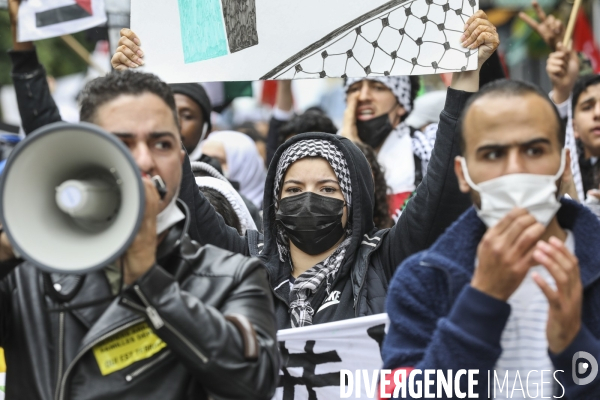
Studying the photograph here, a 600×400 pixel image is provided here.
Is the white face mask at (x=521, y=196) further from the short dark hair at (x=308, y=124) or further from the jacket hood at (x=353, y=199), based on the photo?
the short dark hair at (x=308, y=124)

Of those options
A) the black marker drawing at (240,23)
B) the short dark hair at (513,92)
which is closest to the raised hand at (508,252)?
the short dark hair at (513,92)

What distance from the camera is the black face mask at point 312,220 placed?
Answer: 3.90 metres

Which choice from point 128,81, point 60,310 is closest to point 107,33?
point 128,81

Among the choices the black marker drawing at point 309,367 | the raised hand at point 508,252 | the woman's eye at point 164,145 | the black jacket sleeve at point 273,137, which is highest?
the woman's eye at point 164,145

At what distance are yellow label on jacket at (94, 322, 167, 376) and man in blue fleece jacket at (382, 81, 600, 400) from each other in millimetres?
651

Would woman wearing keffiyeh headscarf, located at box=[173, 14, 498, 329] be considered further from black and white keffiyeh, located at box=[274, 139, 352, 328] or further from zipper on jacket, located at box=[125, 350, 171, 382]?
zipper on jacket, located at box=[125, 350, 171, 382]

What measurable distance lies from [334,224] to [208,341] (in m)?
1.66

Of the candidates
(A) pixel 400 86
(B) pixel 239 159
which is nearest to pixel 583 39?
(A) pixel 400 86

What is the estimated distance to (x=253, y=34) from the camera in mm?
3945

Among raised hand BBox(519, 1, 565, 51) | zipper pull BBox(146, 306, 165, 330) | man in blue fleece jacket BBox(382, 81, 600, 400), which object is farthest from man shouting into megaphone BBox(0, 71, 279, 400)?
raised hand BBox(519, 1, 565, 51)

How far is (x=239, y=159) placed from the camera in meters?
7.13

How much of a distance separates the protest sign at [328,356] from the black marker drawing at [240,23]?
1.19 meters

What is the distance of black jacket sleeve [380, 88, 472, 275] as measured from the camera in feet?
11.8

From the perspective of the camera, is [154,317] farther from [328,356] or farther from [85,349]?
[328,356]
